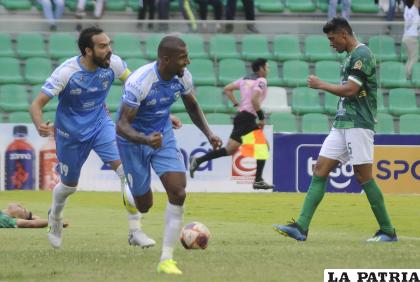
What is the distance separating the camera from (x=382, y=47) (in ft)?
78.2

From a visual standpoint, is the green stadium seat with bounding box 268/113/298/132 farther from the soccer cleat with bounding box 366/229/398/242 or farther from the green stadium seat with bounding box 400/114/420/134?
the soccer cleat with bounding box 366/229/398/242

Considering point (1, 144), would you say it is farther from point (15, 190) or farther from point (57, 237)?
point (57, 237)

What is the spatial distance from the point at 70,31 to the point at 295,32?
4.85m

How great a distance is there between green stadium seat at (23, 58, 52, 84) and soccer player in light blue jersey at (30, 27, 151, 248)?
12.4 metres

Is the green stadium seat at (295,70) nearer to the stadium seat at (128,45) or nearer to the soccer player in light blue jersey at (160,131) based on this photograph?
the stadium seat at (128,45)

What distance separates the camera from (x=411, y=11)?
2464cm

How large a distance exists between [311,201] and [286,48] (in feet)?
43.9

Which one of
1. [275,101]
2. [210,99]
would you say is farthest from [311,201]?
[275,101]

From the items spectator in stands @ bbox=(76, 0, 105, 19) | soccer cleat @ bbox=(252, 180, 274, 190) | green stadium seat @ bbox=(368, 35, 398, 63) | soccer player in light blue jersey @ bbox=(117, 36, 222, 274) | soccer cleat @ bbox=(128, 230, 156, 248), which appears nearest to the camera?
soccer player in light blue jersey @ bbox=(117, 36, 222, 274)

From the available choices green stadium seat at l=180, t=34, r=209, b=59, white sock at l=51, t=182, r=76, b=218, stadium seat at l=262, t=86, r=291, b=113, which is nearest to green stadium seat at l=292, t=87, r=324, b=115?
stadium seat at l=262, t=86, r=291, b=113

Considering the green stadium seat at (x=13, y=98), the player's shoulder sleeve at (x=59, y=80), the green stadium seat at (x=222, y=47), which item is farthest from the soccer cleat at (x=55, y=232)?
the green stadium seat at (x=222, y=47)

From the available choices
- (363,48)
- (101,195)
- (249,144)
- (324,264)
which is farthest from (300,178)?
(324,264)

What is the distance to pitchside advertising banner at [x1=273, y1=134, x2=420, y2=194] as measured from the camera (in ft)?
72.3

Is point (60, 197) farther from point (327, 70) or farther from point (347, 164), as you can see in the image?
point (327, 70)
